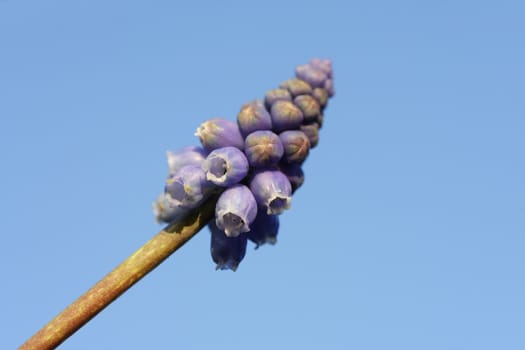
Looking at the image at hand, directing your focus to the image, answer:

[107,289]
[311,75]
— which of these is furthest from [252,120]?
[107,289]

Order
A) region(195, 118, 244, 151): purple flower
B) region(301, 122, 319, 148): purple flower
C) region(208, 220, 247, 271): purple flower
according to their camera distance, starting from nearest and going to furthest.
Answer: region(208, 220, 247, 271): purple flower < region(195, 118, 244, 151): purple flower < region(301, 122, 319, 148): purple flower

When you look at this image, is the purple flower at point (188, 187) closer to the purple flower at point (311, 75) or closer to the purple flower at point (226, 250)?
the purple flower at point (226, 250)

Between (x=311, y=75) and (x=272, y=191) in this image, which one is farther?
(x=311, y=75)

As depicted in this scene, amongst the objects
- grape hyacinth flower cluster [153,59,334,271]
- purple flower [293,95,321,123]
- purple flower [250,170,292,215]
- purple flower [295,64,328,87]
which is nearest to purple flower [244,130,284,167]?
grape hyacinth flower cluster [153,59,334,271]

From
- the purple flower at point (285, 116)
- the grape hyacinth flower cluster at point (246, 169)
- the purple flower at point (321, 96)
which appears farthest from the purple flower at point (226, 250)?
the purple flower at point (321, 96)

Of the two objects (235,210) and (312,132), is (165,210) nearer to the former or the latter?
Answer: (235,210)

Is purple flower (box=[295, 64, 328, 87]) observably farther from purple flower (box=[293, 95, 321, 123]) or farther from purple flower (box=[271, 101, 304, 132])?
purple flower (box=[271, 101, 304, 132])
